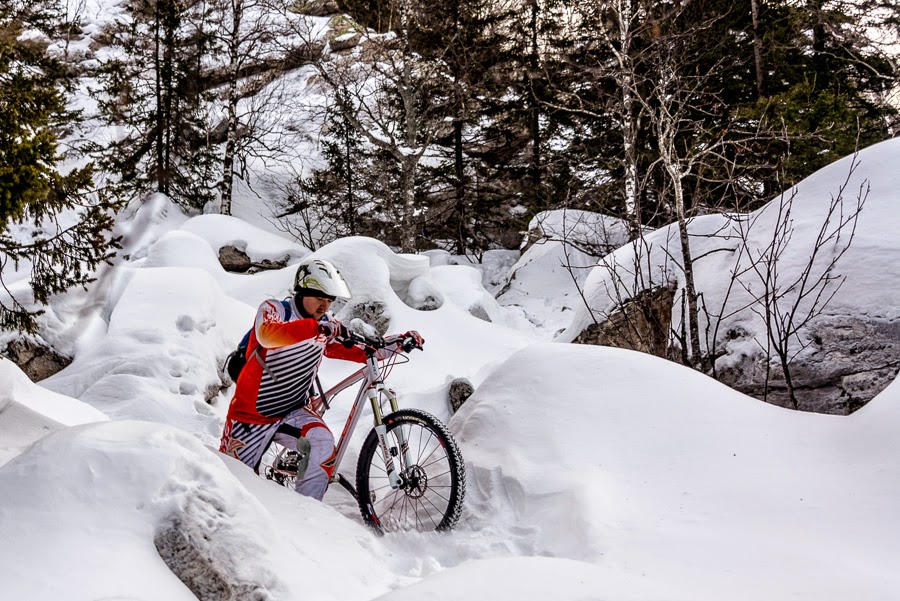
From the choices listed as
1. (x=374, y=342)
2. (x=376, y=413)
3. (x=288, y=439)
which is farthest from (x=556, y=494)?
(x=288, y=439)

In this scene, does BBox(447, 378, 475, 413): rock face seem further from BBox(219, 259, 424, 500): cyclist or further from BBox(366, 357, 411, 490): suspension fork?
BBox(366, 357, 411, 490): suspension fork

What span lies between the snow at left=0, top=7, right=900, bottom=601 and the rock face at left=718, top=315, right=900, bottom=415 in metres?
0.18

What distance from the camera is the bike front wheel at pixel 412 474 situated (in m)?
3.59

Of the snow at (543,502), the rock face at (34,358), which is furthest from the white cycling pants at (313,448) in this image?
the rock face at (34,358)

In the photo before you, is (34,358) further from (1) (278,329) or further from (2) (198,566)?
(2) (198,566)

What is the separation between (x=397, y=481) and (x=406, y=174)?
12.8m

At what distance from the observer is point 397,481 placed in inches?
141

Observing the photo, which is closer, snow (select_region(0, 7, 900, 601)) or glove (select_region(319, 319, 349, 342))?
snow (select_region(0, 7, 900, 601))

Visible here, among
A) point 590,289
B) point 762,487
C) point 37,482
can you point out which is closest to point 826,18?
point 590,289

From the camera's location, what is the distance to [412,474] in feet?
11.8

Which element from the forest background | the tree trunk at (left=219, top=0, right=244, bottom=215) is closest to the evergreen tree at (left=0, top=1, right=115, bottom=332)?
the forest background

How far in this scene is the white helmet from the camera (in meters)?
3.88

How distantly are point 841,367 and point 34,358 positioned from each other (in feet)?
27.7

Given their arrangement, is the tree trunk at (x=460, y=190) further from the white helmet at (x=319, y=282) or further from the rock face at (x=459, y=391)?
the white helmet at (x=319, y=282)
